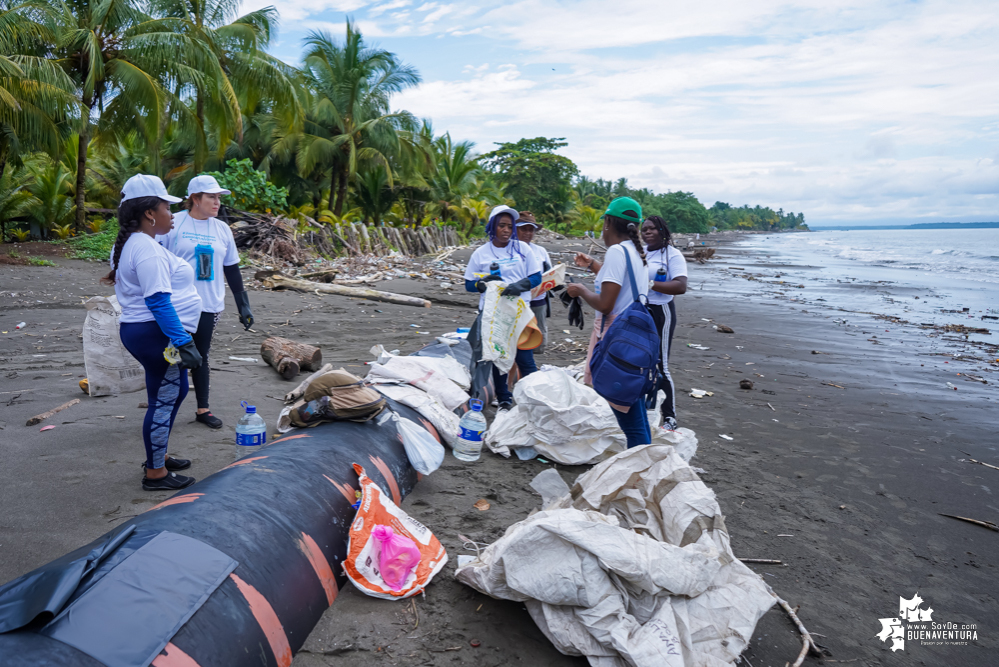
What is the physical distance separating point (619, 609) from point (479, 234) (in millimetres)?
32999

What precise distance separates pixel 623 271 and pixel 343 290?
8163 millimetres

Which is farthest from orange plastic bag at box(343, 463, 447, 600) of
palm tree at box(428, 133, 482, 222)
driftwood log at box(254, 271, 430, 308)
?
palm tree at box(428, 133, 482, 222)

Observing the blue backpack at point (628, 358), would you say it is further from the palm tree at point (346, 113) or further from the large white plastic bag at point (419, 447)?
the palm tree at point (346, 113)

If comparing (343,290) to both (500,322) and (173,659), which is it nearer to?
(500,322)

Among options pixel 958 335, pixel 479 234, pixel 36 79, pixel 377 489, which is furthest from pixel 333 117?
pixel 377 489

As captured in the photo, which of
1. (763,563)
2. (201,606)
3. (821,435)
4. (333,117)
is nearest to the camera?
(201,606)

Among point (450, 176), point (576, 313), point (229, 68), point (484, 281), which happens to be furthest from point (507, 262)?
point (450, 176)

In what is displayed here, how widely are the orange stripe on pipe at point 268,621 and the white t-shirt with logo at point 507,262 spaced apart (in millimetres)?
2917

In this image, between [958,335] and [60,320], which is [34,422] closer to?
[60,320]

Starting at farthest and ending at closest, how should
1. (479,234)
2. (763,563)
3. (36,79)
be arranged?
(479,234) → (36,79) → (763,563)

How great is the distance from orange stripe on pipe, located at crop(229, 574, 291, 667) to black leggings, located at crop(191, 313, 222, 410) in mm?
1917

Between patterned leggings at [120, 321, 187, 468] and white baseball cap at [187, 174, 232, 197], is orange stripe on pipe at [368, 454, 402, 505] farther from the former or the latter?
white baseball cap at [187, 174, 232, 197]

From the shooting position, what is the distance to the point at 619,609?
203 cm

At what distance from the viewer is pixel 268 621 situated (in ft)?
6.19
